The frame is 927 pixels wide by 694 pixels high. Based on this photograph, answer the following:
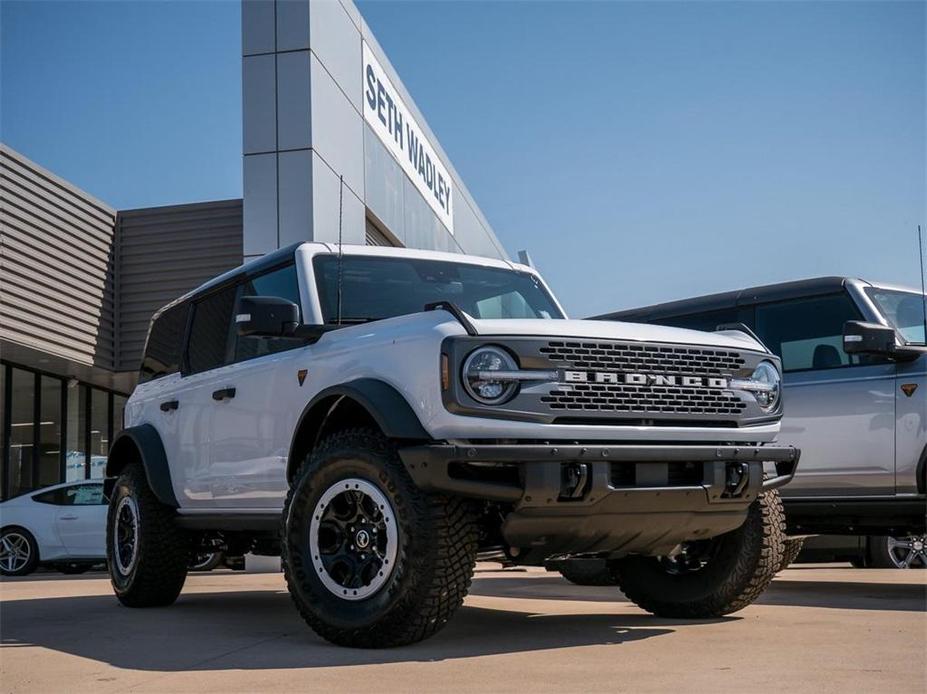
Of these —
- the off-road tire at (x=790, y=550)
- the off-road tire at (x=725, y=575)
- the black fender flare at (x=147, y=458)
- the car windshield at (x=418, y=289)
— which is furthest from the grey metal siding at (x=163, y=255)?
the off-road tire at (x=725, y=575)

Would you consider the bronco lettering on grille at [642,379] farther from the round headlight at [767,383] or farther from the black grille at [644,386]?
the round headlight at [767,383]

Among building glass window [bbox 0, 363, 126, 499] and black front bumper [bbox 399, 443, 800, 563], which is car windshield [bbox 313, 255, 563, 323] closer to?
black front bumper [bbox 399, 443, 800, 563]

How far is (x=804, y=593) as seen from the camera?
8867 millimetres

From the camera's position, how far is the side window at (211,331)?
7238 millimetres

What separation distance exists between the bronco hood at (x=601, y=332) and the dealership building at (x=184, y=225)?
955cm

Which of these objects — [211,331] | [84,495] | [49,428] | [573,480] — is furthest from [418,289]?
[49,428]

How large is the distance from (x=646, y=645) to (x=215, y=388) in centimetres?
307

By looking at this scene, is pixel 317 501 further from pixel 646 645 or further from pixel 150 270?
pixel 150 270

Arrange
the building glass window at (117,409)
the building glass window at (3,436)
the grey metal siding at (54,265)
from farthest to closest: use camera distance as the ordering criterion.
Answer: the building glass window at (117,409) → the building glass window at (3,436) → the grey metal siding at (54,265)

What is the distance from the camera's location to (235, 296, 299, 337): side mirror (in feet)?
18.8

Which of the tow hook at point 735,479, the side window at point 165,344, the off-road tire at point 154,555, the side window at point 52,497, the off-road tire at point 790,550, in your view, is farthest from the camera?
the side window at point 52,497

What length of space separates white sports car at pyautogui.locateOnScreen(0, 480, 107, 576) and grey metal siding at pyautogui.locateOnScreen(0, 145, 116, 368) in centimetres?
250

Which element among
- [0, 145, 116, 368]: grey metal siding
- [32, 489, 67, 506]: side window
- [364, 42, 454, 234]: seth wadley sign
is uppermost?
[364, 42, 454, 234]: seth wadley sign

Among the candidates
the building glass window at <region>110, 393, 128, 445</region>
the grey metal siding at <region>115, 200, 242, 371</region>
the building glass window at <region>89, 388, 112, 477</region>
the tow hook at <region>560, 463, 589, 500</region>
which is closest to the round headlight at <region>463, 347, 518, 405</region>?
the tow hook at <region>560, 463, 589, 500</region>
